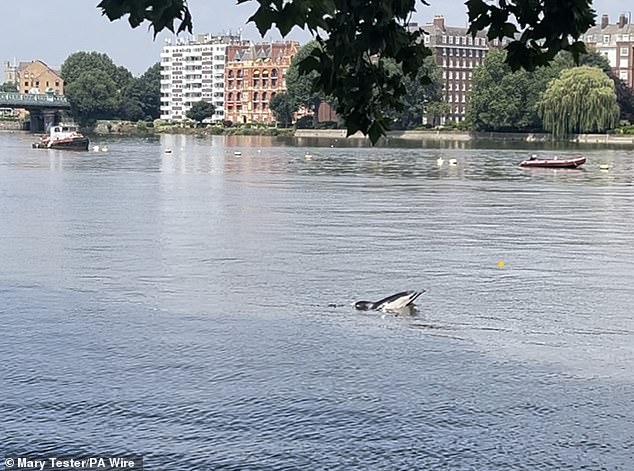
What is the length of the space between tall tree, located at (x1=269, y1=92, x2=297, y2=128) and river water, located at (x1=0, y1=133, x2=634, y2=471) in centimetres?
14298

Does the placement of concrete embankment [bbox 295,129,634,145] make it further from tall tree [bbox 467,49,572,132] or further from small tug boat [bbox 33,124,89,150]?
small tug boat [bbox 33,124,89,150]

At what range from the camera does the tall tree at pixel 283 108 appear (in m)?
181

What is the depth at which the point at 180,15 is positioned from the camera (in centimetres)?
744

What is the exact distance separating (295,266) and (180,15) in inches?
736

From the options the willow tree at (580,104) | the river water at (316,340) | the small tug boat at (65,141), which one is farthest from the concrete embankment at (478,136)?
the river water at (316,340)

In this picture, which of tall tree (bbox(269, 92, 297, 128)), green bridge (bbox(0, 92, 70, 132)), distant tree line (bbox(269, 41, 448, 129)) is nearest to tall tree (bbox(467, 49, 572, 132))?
distant tree line (bbox(269, 41, 448, 129))

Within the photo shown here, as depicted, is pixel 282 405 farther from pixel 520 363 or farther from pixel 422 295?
pixel 422 295

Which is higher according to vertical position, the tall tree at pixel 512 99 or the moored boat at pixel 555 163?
the tall tree at pixel 512 99

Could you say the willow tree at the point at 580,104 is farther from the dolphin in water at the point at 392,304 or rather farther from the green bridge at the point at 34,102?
the dolphin in water at the point at 392,304

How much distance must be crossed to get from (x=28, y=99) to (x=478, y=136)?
70429mm

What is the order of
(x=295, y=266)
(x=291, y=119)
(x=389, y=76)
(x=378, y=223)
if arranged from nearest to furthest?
(x=389, y=76), (x=295, y=266), (x=378, y=223), (x=291, y=119)

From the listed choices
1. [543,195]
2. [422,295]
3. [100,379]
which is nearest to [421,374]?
[100,379]

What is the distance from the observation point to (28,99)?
7269 inches

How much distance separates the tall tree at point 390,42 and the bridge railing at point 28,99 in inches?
6734
